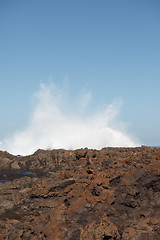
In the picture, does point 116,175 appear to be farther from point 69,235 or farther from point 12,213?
point 12,213

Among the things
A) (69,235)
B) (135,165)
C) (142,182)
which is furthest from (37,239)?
(135,165)

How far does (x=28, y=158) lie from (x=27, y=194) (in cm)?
2224

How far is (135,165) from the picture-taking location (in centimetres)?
1472

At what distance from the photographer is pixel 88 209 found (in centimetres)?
1032

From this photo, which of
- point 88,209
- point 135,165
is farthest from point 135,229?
point 135,165

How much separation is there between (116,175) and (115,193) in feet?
6.66

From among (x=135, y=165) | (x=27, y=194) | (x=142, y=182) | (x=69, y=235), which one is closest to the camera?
(x=69, y=235)

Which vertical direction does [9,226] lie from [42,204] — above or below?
below

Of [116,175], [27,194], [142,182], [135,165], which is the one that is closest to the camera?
[142,182]

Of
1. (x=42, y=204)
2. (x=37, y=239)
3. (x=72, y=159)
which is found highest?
(x=72, y=159)

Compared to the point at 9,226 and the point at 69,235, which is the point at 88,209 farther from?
the point at 9,226

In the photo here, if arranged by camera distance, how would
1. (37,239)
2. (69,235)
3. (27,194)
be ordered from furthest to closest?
1. (27,194)
2. (37,239)
3. (69,235)

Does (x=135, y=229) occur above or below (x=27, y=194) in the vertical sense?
below

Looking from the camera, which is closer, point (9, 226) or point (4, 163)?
point (9, 226)
